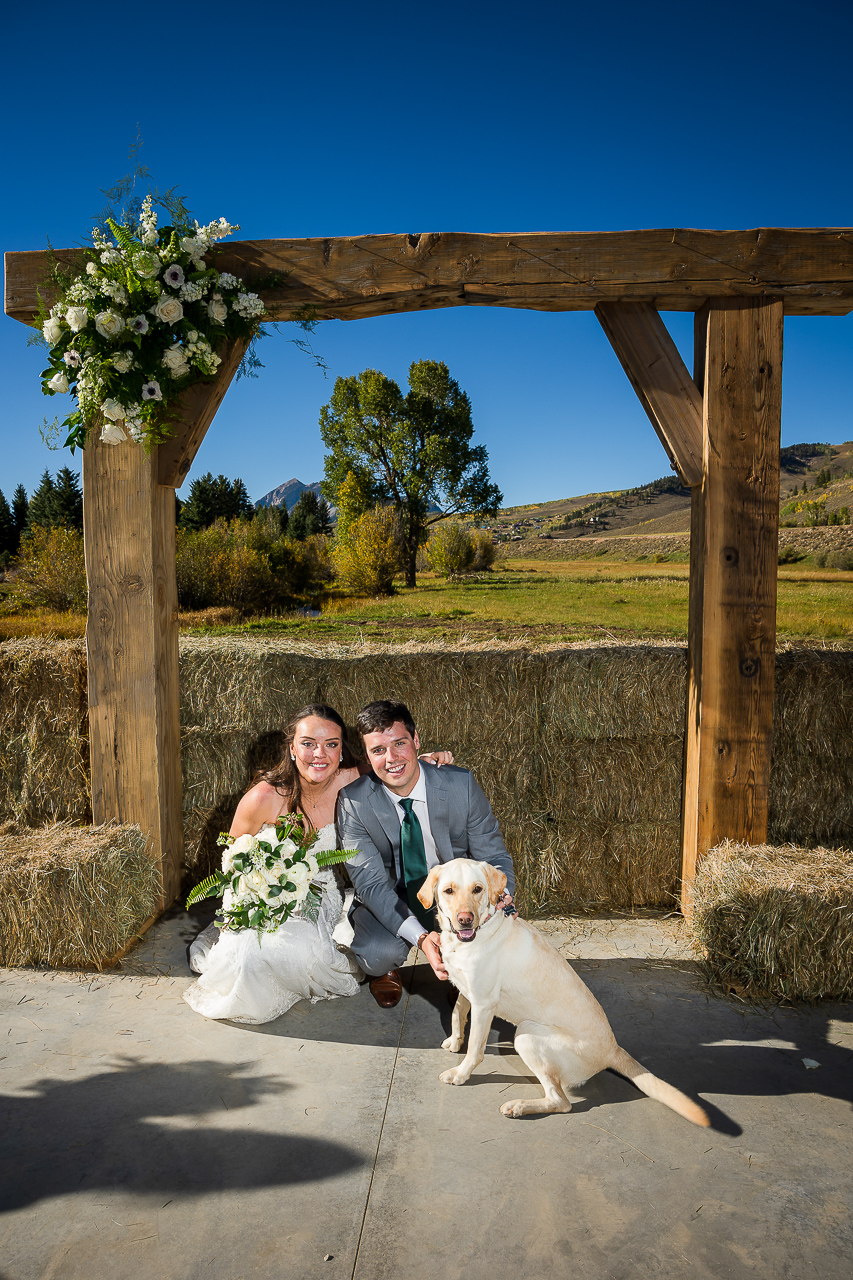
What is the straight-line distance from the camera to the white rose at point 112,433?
154 inches

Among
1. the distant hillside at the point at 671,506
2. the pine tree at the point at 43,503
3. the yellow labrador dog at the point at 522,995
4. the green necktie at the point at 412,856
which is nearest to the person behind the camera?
the yellow labrador dog at the point at 522,995

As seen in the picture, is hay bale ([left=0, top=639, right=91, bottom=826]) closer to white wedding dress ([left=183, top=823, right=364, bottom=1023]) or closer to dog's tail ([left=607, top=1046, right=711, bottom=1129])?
white wedding dress ([left=183, top=823, right=364, bottom=1023])

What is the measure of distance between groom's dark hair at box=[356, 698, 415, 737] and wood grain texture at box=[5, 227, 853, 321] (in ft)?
7.80

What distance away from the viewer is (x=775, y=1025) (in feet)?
11.0

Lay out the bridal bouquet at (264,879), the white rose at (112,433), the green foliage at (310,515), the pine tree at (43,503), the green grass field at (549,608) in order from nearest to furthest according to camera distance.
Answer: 1. the bridal bouquet at (264,879)
2. the white rose at (112,433)
3. the green grass field at (549,608)
4. the pine tree at (43,503)
5. the green foliage at (310,515)

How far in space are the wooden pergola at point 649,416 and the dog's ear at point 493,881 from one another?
6.31 feet

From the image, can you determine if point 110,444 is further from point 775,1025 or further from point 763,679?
point 775,1025

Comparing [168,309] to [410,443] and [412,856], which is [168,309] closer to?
[412,856]

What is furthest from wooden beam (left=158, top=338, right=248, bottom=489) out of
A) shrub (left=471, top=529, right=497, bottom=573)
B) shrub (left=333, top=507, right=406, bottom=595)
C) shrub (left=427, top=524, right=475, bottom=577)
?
shrub (left=333, top=507, right=406, bottom=595)

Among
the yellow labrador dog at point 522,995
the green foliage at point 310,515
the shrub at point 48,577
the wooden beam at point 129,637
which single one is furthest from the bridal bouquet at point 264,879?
the green foliage at point 310,515

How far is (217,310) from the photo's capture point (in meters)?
3.86

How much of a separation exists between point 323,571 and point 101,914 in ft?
32.1

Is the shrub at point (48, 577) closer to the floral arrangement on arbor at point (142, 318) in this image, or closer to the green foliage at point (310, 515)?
the floral arrangement on arbor at point (142, 318)

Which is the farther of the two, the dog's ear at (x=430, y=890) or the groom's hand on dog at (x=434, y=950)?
the groom's hand on dog at (x=434, y=950)
